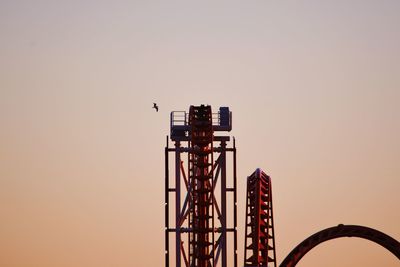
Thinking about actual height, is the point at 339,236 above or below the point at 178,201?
below

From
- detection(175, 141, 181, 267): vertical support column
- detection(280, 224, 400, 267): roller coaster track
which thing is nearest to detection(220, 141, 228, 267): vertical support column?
detection(175, 141, 181, 267): vertical support column

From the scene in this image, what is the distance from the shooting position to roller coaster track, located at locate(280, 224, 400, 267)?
390ft

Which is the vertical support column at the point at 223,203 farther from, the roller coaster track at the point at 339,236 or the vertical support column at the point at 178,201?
the roller coaster track at the point at 339,236

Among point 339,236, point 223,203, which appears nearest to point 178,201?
point 223,203

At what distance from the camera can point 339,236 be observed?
395 feet

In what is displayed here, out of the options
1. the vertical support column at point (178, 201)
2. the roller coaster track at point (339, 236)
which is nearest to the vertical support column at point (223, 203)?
the vertical support column at point (178, 201)

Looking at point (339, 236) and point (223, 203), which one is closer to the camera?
point (339, 236)

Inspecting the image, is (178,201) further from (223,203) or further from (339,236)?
(339,236)

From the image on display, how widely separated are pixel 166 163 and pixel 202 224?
7274mm

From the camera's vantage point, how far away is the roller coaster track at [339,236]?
390 feet

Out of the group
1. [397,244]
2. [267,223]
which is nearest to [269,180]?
[267,223]

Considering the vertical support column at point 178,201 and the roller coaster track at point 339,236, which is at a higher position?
the vertical support column at point 178,201

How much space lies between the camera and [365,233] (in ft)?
396

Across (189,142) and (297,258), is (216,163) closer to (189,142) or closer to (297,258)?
(189,142)
